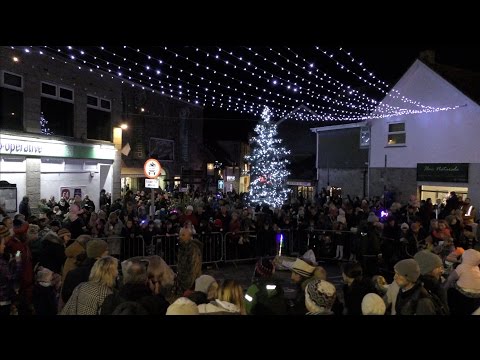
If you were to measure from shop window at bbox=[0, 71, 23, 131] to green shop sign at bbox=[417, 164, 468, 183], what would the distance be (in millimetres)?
18043

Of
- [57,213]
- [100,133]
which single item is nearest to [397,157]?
[100,133]

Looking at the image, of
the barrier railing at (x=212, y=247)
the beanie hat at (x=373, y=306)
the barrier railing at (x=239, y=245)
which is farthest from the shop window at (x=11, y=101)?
the beanie hat at (x=373, y=306)

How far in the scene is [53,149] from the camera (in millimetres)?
17594

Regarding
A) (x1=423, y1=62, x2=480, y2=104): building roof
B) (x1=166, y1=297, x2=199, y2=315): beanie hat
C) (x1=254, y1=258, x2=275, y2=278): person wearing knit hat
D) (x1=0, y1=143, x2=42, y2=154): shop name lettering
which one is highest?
(x1=423, y1=62, x2=480, y2=104): building roof

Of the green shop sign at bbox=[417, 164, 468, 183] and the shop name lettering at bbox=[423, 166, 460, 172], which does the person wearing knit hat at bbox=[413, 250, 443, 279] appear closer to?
the green shop sign at bbox=[417, 164, 468, 183]

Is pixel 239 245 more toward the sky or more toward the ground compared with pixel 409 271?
more toward the ground

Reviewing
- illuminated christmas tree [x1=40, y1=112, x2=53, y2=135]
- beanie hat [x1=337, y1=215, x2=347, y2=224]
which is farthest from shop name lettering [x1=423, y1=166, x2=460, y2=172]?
illuminated christmas tree [x1=40, y1=112, x2=53, y2=135]

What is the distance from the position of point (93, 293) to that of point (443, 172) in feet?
64.7

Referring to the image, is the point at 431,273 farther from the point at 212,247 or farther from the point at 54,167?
the point at 54,167

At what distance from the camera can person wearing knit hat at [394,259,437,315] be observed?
4.12 m

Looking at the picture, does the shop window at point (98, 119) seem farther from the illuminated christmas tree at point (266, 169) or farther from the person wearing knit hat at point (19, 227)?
the person wearing knit hat at point (19, 227)

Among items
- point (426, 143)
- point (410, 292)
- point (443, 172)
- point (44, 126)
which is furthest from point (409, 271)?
point (426, 143)

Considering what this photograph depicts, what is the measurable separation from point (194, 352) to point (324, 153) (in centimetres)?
2698
